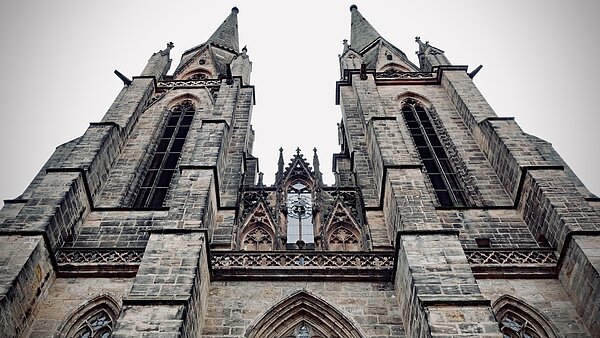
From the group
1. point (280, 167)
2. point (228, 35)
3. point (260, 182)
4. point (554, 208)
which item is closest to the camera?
point (554, 208)

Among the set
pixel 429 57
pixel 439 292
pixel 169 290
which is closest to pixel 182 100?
pixel 429 57

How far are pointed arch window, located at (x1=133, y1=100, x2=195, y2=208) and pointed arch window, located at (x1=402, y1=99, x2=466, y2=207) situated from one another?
6.37m

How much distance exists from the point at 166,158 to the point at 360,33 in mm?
13816

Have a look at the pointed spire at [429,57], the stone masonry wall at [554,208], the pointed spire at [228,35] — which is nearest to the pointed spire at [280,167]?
the stone masonry wall at [554,208]

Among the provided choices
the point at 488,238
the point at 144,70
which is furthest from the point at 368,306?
the point at 144,70

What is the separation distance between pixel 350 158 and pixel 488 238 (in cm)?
548

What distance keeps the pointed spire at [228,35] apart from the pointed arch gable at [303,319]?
53.1 feet

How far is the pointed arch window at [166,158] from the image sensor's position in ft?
45.1

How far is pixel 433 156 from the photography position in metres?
15.2

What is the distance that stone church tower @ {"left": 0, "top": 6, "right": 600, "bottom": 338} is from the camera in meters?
9.18

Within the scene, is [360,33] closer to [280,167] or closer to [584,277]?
[280,167]

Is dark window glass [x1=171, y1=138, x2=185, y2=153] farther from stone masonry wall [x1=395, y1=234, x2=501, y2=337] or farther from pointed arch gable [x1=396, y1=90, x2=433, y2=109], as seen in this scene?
stone masonry wall [x1=395, y1=234, x2=501, y2=337]

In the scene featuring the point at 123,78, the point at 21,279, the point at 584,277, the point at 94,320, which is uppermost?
the point at 123,78

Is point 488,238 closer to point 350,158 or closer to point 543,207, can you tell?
point 543,207
